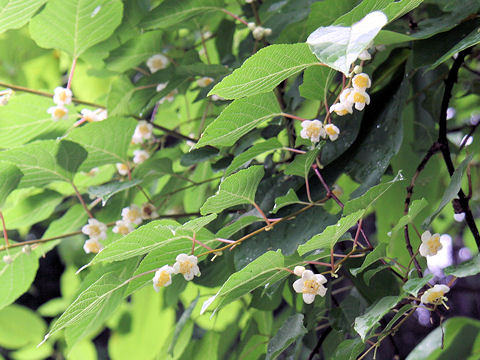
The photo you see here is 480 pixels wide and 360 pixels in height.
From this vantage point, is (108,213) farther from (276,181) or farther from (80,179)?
(276,181)

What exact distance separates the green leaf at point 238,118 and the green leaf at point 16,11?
0.28m

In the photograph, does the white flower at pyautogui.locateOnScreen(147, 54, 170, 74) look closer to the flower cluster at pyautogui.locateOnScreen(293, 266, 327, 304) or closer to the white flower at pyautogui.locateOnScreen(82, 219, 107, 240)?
the white flower at pyautogui.locateOnScreen(82, 219, 107, 240)

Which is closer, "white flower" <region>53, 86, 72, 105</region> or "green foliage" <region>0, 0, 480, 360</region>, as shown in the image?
"green foliage" <region>0, 0, 480, 360</region>

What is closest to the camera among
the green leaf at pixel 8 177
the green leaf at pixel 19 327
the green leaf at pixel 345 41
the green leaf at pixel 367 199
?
the green leaf at pixel 345 41

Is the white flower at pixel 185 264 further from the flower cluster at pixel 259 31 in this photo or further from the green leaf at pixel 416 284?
the flower cluster at pixel 259 31

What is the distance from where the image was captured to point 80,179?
0.79m

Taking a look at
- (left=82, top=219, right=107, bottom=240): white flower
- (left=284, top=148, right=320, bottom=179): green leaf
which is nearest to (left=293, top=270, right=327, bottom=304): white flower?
(left=284, top=148, right=320, bottom=179): green leaf

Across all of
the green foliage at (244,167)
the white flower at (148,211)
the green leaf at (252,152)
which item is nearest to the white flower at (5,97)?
the green foliage at (244,167)

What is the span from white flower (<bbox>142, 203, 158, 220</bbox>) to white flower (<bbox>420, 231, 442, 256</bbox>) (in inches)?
14.2

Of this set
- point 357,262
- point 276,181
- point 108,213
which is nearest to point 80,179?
point 108,213

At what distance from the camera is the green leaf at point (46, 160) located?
60 centimetres

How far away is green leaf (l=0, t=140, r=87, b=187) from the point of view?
1.97ft

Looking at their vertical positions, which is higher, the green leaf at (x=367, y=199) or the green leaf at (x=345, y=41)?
the green leaf at (x=345, y=41)

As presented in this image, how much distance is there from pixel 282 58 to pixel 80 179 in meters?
0.47
